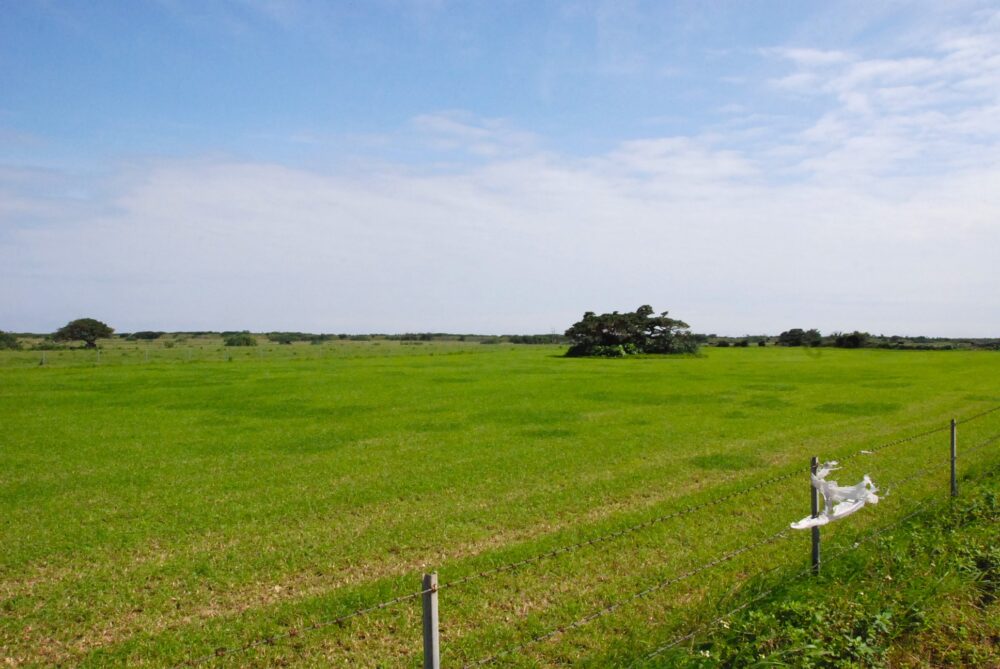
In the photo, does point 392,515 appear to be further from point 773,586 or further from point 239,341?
point 239,341

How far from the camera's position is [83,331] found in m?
114

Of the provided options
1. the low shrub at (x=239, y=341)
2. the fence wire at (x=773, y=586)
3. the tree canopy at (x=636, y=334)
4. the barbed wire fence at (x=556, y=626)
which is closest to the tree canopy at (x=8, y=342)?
the low shrub at (x=239, y=341)

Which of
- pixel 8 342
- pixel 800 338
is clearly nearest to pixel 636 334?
pixel 800 338

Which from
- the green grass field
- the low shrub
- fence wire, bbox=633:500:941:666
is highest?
the low shrub

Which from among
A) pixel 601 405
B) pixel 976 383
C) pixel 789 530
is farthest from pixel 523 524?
pixel 976 383

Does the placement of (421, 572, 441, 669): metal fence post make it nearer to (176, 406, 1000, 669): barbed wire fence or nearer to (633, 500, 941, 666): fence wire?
(176, 406, 1000, 669): barbed wire fence

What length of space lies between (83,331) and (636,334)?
101118 millimetres

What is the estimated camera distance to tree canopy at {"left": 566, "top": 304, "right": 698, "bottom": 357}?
226 ft

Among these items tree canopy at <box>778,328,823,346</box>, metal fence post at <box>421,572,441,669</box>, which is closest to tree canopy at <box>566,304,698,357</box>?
tree canopy at <box>778,328,823,346</box>

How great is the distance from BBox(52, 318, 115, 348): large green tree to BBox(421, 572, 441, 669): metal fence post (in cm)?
12962

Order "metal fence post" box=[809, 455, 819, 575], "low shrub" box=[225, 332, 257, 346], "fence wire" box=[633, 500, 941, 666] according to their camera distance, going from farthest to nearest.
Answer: "low shrub" box=[225, 332, 257, 346] → "metal fence post" box=[809, 455, 819, 575] → "fence wire" box=[633, 500, 941, 666]

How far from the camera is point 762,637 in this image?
5.37m

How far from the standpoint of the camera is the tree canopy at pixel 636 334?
6900 centimetres

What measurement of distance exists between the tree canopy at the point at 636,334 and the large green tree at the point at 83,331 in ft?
304
